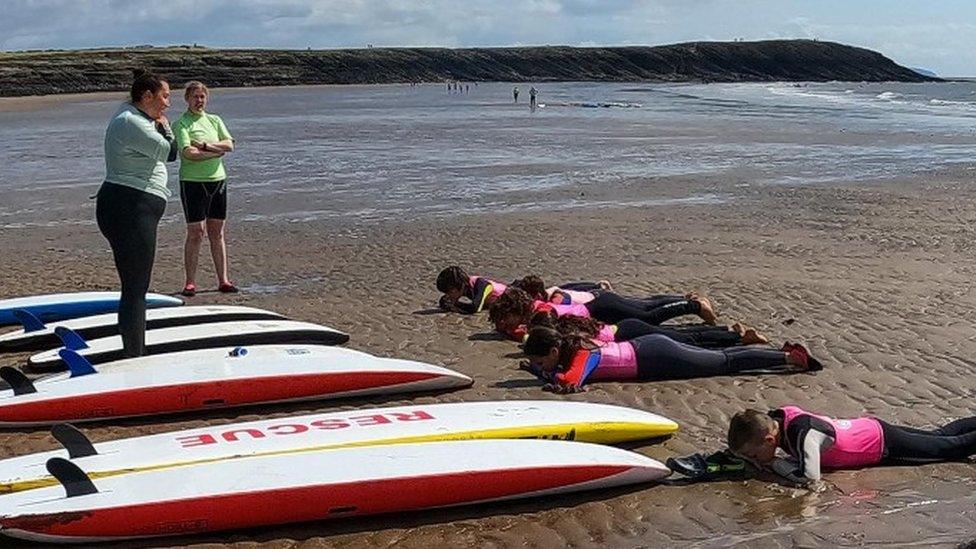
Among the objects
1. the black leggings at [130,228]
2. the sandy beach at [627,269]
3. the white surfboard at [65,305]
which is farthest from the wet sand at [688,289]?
the white surfboard at [65,305]

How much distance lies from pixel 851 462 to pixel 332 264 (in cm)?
770

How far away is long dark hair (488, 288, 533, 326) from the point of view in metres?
8.32

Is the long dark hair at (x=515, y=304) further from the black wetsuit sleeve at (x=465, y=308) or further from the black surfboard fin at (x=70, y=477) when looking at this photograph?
the black surfboard fin at (x=70, y=477)

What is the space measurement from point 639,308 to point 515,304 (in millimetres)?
1084

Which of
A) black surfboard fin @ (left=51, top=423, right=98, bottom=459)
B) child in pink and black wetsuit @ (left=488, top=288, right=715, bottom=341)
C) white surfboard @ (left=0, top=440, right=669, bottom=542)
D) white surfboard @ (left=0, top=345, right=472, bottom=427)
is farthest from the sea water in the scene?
white surfboard @ (left=0, top=440, right=669, bottom=542)

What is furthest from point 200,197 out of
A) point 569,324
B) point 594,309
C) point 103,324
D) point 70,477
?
point 70,477

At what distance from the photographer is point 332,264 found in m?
12.3

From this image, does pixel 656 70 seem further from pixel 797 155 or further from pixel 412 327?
pixel 412 327

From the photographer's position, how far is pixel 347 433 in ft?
18.7

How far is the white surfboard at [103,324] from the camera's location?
8.41m

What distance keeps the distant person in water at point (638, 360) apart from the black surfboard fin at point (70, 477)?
3.14m

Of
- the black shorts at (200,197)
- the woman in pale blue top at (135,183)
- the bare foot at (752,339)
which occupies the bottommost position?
the bare foot at (752,339)

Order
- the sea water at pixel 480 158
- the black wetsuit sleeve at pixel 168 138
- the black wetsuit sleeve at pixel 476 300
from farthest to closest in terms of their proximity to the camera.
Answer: the sea water at pixel 480 158, the black wetsuit sleeve at pixel 476 300, the black wetsuit sleeve at pixel 168 138

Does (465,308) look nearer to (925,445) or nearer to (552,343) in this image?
(552,343)
